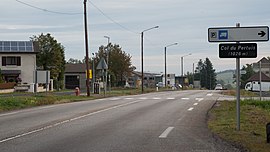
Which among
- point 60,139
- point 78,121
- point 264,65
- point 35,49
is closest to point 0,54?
point 35,49

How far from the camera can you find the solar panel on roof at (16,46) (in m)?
74.8

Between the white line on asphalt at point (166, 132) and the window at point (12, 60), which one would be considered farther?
the window at point (12, 60)

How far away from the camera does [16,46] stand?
76.4 meters

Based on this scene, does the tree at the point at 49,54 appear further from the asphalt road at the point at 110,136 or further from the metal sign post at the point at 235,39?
the metal sign post at the point at 235,39

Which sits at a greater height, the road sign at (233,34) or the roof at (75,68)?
the roof at (75,68)

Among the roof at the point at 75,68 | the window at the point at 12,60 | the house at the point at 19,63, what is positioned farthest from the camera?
the roof at the point at 75,68

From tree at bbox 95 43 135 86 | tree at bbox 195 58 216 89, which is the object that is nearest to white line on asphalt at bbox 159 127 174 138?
tree at bbox 95 43 135 86

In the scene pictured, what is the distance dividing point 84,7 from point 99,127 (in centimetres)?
2972

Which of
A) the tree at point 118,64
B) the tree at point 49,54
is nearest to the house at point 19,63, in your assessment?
the tree at point 49,54

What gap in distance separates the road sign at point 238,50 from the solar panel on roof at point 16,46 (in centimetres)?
6338

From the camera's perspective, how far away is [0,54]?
74.2 metres

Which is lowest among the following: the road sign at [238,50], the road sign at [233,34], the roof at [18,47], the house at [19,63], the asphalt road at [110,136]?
the asphalt road at [110,136]

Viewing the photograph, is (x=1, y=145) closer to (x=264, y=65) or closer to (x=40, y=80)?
(x=264, y=65)

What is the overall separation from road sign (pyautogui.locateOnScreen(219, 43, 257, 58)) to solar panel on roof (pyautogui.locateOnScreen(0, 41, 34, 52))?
6338 cm
